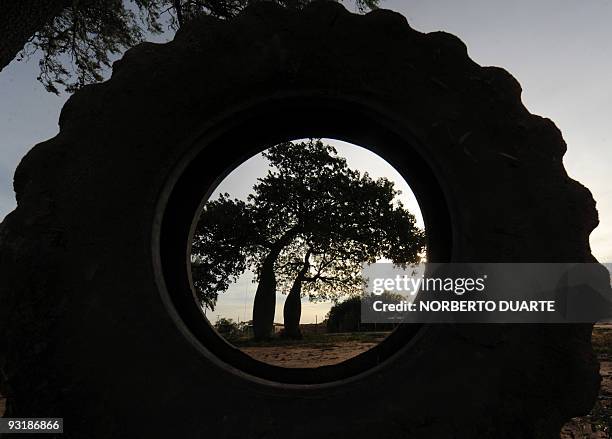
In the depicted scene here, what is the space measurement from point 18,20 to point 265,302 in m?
13.8

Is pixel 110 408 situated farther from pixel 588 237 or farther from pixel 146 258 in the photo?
pixel 588 237

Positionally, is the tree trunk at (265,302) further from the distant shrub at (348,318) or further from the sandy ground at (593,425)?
the sandy ground at (593,425)

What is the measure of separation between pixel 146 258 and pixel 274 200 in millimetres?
15089

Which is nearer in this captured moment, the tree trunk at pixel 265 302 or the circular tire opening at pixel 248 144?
the circular tire opening at pixel 248 144

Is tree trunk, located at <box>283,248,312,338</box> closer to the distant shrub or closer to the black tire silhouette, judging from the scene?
the distant shrub

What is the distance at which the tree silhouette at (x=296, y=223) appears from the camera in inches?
616

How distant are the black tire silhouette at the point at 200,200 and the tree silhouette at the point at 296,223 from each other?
14.2 m

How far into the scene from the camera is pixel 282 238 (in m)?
16.8

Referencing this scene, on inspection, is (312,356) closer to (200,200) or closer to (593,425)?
(593,425)

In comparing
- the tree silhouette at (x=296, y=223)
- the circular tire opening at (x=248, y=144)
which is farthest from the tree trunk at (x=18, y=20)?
the tree silhouette at (x=296, y=223)

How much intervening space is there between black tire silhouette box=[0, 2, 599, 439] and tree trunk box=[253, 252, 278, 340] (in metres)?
15.4

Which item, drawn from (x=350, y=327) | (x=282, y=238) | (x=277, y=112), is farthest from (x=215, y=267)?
(x=277, y=112)

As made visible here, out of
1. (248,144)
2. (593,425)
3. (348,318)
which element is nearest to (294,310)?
(348,318)

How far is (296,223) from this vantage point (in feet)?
54.4
